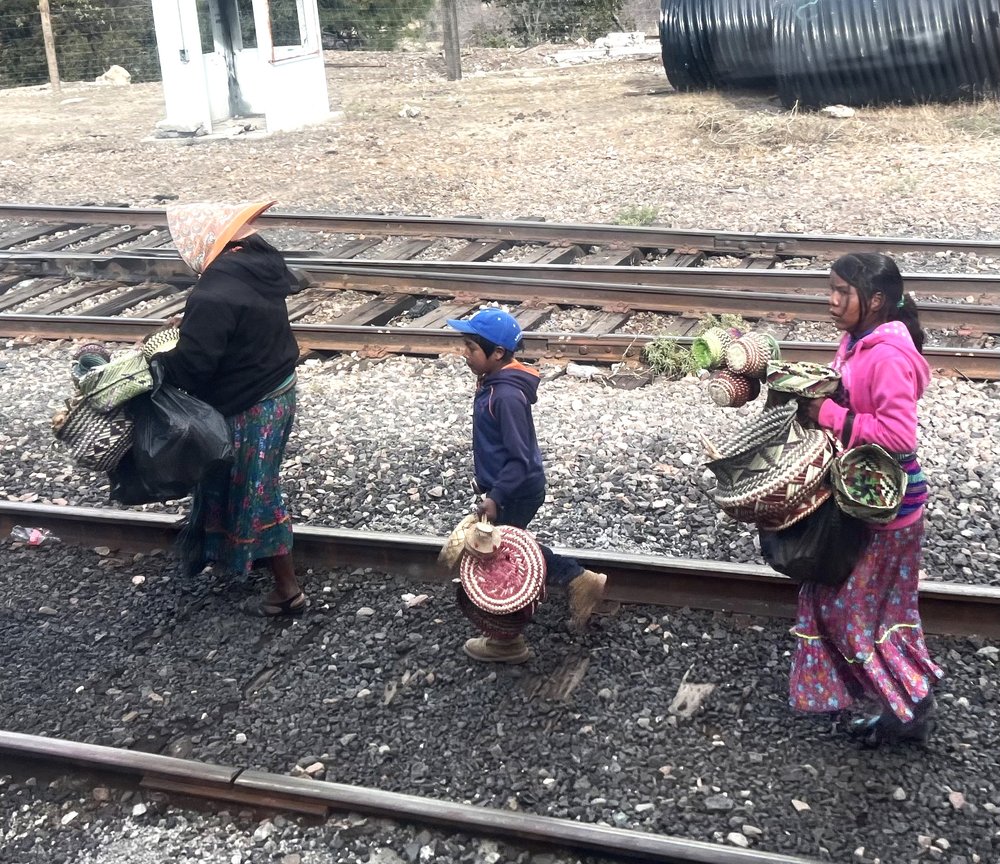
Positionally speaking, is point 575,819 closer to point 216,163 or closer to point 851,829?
point 851,829

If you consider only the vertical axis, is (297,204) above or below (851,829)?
above

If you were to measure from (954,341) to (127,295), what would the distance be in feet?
21.3

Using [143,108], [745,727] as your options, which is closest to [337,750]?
[745,727]

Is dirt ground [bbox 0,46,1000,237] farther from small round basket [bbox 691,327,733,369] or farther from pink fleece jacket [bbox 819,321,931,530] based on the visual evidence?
pink fleece jacket [bbox 819,321,931,530]

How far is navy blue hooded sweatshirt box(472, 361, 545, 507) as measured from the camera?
4188mm

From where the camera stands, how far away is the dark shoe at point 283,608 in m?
5.05

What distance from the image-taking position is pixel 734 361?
3.77 m

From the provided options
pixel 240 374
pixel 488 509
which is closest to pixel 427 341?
pixel 240 374

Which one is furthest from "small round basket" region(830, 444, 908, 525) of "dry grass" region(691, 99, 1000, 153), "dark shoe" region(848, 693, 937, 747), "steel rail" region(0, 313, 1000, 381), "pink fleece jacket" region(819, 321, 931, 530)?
"dry grass" region(691, 99, 1000, 153)

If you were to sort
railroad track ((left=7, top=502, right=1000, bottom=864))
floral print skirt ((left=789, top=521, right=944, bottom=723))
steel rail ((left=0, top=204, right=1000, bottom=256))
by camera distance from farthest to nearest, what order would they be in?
steel rail ((left=0, top=204, right=1000, bottom=256)) < floral print skirt ((left=789, top=521, right=944, bottom=723)) < railroad track ((left=7, top=502, right=1000, bottom=864))

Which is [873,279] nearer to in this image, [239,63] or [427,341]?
[427,341]

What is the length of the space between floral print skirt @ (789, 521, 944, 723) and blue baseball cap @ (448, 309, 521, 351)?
132 cm

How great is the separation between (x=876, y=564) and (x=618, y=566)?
1.47 m

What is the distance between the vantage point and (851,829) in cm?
364
